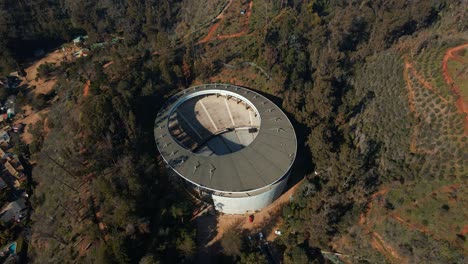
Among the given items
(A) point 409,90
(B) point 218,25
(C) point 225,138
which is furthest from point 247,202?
(B) point 218,25

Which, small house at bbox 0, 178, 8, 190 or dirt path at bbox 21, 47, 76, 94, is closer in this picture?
small house at bbox 0, 178, 8, 190

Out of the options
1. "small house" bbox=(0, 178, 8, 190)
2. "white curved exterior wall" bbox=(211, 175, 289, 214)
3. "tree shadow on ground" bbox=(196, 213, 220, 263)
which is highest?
"white curved exterior wall" bbox=(211, 175, 289, 214)

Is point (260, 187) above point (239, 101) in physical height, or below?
below

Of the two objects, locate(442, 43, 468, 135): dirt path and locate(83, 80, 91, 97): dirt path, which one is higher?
locate(442, 43, 468, 135): dirt path

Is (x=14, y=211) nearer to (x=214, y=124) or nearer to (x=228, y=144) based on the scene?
(x=214, y=124)

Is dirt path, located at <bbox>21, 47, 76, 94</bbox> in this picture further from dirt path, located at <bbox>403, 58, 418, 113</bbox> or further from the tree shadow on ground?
dirt path, located at <bbox>403, 58, 418, 113</bbox>

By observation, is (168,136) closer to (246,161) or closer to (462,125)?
(246,161)

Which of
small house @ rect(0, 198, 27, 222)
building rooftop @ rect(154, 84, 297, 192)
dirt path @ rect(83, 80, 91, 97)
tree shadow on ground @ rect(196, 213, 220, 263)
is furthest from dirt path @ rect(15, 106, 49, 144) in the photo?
tree shadow on ground @ rect(196, 213, 220, 263)

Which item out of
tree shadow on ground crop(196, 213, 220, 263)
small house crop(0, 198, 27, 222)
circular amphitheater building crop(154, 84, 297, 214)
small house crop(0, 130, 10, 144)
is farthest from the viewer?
small house crop(0, 130, 10, 144)

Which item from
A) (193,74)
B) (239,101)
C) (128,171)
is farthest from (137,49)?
(128,171)
